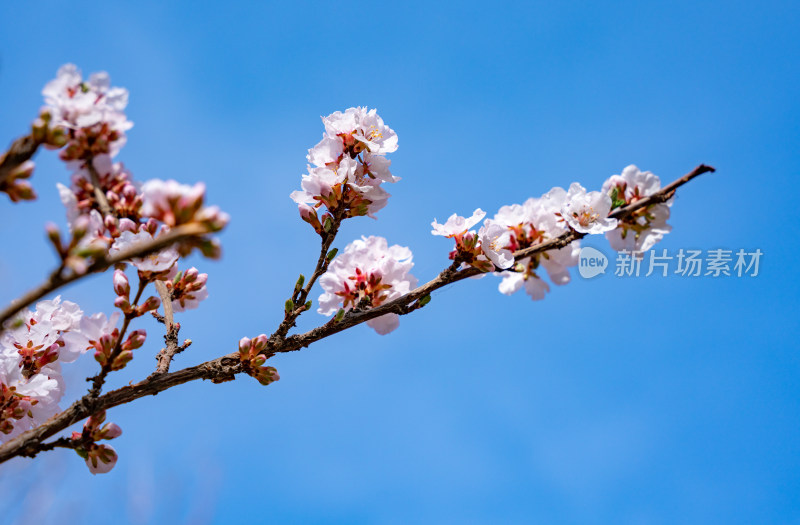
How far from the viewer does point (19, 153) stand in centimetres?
164

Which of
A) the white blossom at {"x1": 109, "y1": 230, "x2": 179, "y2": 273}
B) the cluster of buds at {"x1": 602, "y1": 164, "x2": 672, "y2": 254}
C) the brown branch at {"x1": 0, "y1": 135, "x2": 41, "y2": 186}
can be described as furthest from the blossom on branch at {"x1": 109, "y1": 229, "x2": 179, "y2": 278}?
the cluster of buds at {"x1": 602, "y1": 164, "x2": 672, "y2": 254}

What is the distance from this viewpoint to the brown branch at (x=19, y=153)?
5.35 ft

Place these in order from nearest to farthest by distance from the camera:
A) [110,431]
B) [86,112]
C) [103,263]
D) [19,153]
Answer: [103,263]
[19,153]
[86,112]
[110,431]

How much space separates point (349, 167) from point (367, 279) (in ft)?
1.67

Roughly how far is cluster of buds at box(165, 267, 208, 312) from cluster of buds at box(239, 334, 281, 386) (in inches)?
19.5

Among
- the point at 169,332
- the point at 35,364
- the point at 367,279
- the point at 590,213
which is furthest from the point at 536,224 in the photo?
the point at 35,364

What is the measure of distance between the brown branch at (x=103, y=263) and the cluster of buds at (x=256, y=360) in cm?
92

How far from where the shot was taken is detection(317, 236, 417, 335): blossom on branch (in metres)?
2.55

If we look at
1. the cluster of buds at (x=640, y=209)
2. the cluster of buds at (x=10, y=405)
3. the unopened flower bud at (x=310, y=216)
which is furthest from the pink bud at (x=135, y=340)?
the cluster of buds at (x=640, y=209)

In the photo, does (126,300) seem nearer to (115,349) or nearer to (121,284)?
(121,284)

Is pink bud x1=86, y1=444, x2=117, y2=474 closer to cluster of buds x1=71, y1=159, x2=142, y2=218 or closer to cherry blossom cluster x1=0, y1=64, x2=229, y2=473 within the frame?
cherry blossom cluster x1=0, y1=64, x2=229, y2=473

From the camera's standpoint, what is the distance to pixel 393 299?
251 centimetres

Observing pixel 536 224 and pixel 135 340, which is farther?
pixel 536 224

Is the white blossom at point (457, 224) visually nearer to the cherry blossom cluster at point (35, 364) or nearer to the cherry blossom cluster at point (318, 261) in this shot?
the cherry blossom cluster at point (318, 261)
